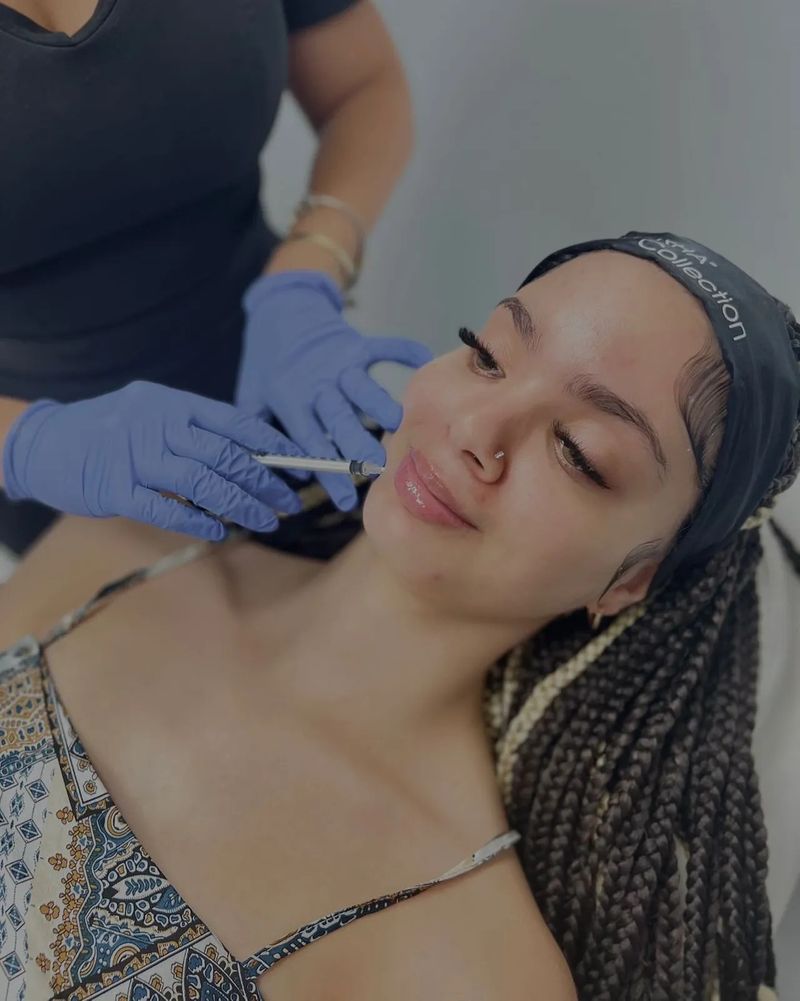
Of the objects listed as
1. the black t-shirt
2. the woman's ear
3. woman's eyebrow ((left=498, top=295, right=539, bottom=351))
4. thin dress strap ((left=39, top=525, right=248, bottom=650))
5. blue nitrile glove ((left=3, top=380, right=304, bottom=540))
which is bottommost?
the woman's ear

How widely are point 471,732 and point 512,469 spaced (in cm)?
40

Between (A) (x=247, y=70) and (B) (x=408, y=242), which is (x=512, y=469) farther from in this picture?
(B) (x=408, y=242)

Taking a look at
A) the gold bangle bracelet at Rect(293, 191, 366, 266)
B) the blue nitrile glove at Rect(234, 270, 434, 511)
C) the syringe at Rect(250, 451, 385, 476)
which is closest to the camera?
the syringe at Rect(250, 451, 385, 476)

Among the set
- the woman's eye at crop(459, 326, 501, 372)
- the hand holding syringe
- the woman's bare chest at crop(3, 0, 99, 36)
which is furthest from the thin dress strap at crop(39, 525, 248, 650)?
the woman's bare chest at crop(3, 0, 99, 36)

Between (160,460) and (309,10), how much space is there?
0.71m

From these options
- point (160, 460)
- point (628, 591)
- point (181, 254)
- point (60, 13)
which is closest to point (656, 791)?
point (628, 591)

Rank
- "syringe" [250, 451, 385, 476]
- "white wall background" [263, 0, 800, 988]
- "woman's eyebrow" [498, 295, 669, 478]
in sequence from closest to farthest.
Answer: "woman's eyebrow" [498, 295, 669, 478] < "syringe" [250, 451, 385, 476] < "white wall background" [263, 0, 800, 988]

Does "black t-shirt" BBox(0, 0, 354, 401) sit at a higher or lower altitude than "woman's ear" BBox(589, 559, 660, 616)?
higher

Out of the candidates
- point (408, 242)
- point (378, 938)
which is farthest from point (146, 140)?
point (378, 938)

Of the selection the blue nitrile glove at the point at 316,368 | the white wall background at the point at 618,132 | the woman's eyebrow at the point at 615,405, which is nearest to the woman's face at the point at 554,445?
the woman's eyebrow at the point at 615,405

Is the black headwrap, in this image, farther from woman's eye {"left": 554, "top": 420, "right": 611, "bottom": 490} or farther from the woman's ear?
woman's eye {"left": 554, "top": 420, "right": 611, "bottom": 490}

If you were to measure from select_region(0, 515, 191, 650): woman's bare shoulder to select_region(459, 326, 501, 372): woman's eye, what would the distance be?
52cm

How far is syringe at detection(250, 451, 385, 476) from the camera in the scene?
938mm

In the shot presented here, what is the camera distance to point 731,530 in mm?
977
